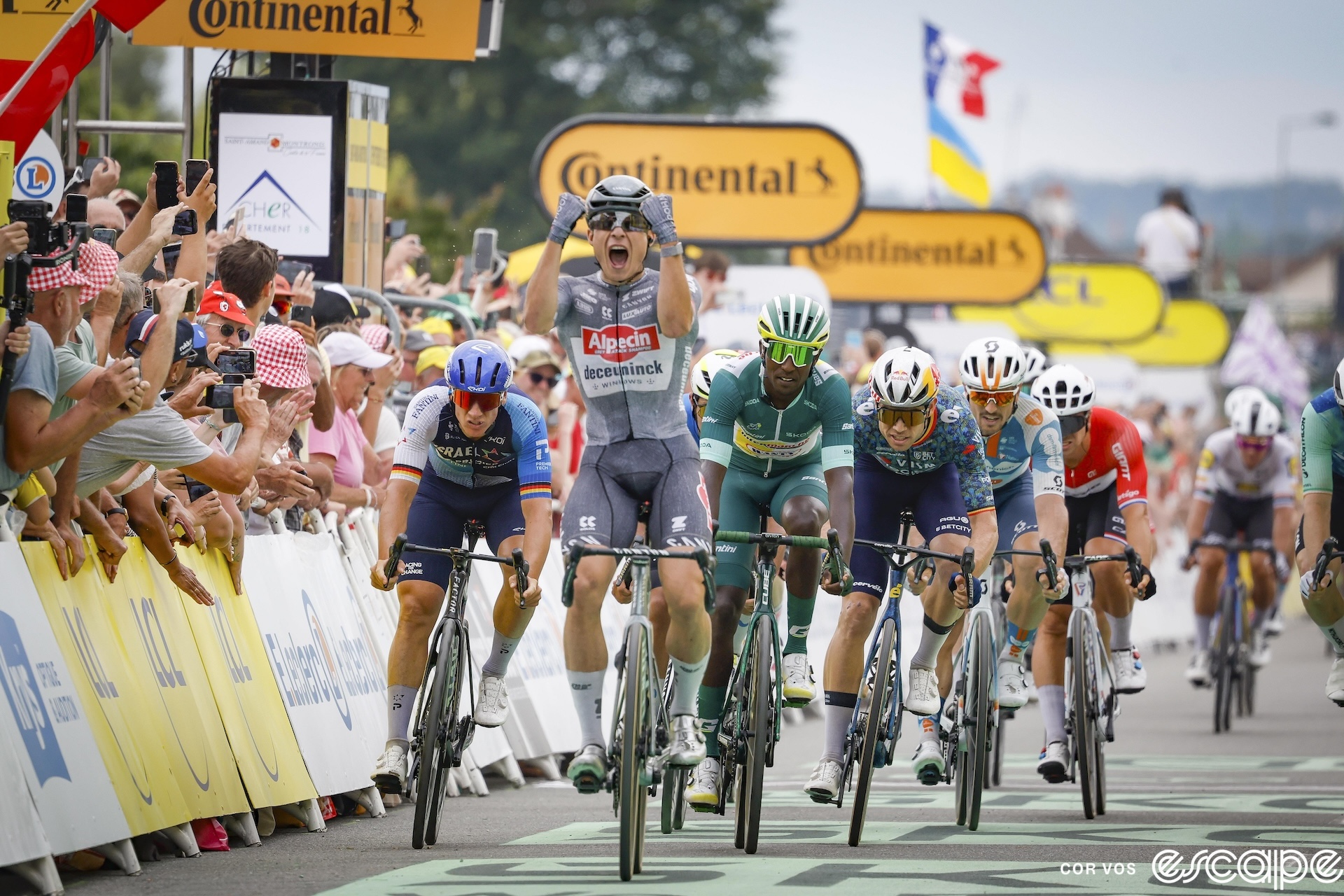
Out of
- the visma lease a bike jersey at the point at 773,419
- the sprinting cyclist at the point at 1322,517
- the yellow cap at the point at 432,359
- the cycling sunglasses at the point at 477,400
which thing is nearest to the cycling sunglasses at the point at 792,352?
the visma lease a bike jersey at the point at 773,419

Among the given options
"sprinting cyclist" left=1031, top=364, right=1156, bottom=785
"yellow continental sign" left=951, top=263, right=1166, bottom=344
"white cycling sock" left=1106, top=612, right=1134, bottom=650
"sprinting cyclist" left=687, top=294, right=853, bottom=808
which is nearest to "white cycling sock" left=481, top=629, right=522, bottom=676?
"sprinting cyclist" left=687, top=294, right=853, bottom=808

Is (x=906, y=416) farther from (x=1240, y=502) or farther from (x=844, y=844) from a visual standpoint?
(x=1240, y=502)

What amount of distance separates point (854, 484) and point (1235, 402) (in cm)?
839

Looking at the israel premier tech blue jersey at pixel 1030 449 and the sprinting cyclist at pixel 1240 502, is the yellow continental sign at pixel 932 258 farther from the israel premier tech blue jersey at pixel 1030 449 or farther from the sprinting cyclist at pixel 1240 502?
the israel premier tech blue jersey at pixel 1030 449

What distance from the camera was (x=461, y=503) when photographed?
931 centimetres

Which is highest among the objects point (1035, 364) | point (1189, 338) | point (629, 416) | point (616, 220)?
point (1189, 338)

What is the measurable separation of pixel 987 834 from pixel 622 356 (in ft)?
9.73

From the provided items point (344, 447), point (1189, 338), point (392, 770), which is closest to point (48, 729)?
point (392, 770)

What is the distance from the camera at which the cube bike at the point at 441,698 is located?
8.74 m

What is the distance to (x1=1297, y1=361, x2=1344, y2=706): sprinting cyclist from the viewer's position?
10.4 meters

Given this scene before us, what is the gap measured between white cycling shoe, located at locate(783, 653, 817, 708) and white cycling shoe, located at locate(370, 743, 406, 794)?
1.70 m

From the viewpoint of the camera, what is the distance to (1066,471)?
1243cm

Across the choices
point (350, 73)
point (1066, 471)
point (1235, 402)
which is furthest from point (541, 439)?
point (350, 73)

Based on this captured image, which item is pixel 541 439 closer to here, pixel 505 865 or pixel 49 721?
pixel 505 865
